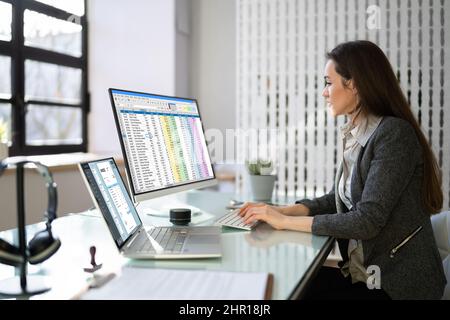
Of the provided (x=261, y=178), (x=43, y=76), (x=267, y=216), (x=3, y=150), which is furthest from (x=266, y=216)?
(x=43, y=76)

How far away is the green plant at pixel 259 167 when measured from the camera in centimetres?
207

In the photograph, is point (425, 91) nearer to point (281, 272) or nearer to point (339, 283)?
point (339, 283)

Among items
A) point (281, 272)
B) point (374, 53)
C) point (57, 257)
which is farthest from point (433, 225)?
point (57, 257)

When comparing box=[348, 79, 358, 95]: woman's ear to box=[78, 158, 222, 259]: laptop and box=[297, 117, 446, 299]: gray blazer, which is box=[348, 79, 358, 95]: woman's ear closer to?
box=[297, 117, 446, 299]: gray blazer

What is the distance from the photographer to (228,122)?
Result: 4137mm

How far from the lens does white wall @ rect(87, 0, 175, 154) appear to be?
3.84m

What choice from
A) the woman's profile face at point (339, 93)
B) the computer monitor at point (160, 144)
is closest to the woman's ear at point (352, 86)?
the woman's profile face at point (339, 93)

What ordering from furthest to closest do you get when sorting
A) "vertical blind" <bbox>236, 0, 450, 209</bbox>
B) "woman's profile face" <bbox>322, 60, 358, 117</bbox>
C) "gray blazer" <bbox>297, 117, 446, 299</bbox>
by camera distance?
1. "vertical blind" <bbox>236, 0, 450, 209</bbox>
2. "woman's profile face" <bbox>322, 60, 358, 117</bbox>
3. "gray blazer" <bbox>297, 117, 446, 299</bbox>

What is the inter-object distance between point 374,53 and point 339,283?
737 millimetres

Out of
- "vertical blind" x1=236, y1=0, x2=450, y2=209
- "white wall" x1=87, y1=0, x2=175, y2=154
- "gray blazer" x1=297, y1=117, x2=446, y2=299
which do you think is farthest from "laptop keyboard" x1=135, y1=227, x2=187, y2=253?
"white wall" x1=87, y1=0, x2=175, y2=154

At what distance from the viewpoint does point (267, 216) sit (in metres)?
1.43

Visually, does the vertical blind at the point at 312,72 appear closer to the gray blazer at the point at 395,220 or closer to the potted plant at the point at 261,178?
the potted plant at the point at 261,178

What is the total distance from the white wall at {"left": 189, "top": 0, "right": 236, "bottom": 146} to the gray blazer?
9.12 feet

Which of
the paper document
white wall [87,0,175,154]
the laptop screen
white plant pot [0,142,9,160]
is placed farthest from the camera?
white wall [87,0,175,154]
